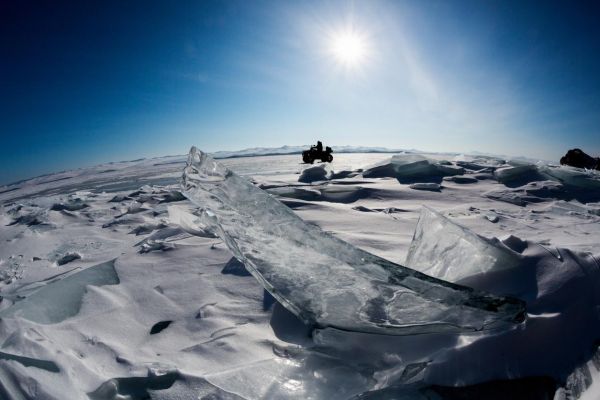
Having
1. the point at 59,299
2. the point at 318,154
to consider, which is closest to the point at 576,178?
the point at 59,299

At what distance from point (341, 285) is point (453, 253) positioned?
533mm

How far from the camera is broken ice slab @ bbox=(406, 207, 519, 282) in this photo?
111 centimetres

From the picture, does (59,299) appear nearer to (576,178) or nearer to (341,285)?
(341,285)

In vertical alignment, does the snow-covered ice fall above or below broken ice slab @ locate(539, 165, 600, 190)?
below

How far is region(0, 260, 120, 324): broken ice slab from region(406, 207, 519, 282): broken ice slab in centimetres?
154

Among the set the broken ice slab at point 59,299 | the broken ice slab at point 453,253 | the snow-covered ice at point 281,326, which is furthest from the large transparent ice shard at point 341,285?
the broken ice slab at point 59,299

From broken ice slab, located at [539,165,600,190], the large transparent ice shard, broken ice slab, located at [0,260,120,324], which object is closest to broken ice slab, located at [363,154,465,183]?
broken ice slab, located at [539,165,600,190]

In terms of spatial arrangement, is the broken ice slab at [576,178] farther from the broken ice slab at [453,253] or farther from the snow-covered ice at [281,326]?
the broken ice slab at [453,253]

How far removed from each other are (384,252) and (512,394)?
1.04 meters

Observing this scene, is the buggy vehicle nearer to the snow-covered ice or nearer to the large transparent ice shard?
the snow-covered ice

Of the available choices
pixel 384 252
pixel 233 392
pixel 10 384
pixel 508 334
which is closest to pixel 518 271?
pixel 508 334

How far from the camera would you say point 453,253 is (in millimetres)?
1225

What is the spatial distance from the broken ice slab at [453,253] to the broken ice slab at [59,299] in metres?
1.54

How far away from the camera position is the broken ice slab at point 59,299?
117cm
